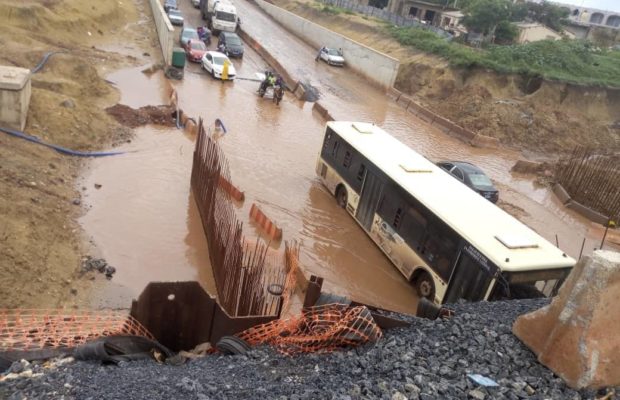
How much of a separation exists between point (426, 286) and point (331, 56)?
32003 millimetres

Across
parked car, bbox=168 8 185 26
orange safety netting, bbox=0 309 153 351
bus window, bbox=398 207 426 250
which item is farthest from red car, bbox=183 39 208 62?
orange safety netting, bbox=0 309 153 351

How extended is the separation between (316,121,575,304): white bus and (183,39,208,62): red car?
1771 centimetres

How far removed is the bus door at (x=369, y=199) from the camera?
13.5 meters

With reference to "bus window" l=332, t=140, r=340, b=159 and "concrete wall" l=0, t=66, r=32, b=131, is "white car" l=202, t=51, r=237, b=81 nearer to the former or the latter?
"concrete wall" l=0, t=66, r=32, b=131

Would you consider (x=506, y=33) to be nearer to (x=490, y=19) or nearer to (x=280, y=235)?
(x=490, y=19)

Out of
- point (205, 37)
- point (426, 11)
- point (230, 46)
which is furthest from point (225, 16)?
point (426, 11)

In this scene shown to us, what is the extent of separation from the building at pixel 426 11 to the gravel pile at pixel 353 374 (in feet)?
211

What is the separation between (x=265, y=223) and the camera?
46.2 ft

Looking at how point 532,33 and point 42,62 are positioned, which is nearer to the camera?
point 42,62

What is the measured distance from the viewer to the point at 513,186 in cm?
2250

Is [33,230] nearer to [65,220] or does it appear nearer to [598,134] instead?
[65,220]

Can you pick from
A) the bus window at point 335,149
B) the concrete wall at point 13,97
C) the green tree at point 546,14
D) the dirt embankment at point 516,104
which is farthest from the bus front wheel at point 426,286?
the green tree at point 546,14

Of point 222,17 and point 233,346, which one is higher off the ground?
point 222,17

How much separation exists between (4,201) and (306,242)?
755cm
